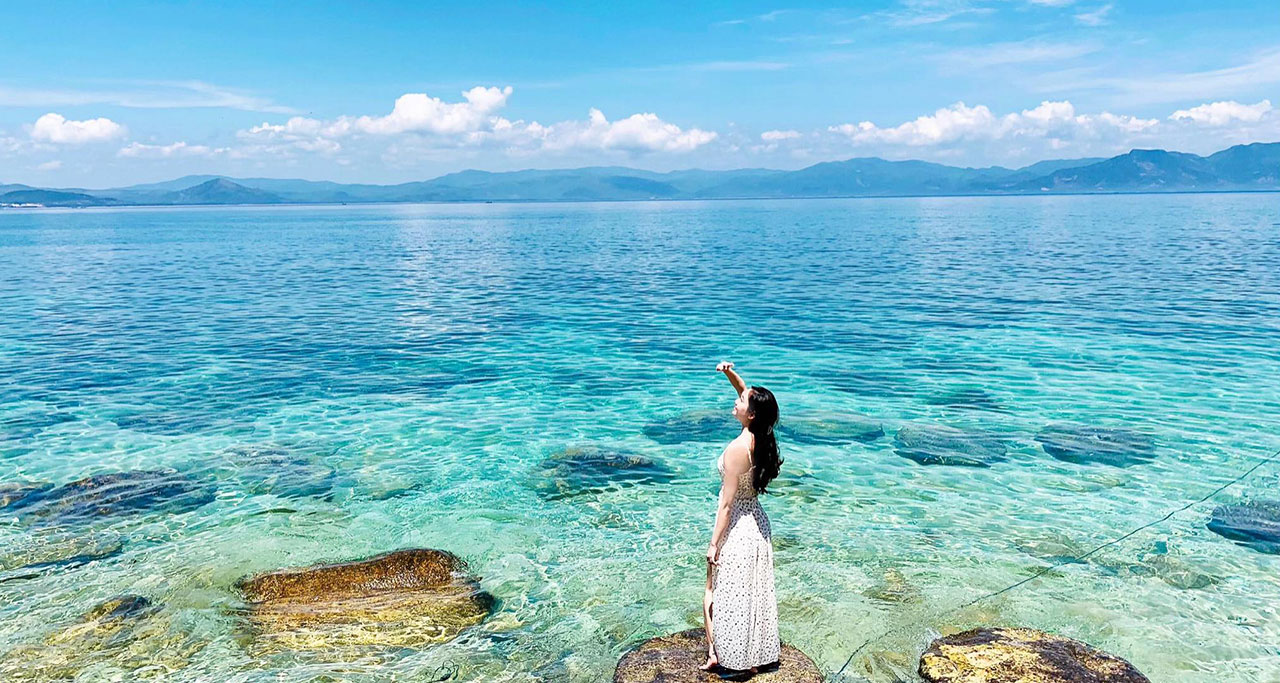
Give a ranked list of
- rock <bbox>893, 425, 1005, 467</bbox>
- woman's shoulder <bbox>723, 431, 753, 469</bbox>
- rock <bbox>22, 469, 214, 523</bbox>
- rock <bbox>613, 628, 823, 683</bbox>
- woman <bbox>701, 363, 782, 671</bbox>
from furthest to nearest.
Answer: rock <bbox>893, 425, 1005, 467</bbox>
rock <bbox>22, 469, 214, 523</bbox>
rock <bbox>613, 628, 823, 683</bbox>
woman <bbox>701, 363, 782, 671</bbox>
woman's shoulder <bbox>723, 431, 753, 469</bbox>

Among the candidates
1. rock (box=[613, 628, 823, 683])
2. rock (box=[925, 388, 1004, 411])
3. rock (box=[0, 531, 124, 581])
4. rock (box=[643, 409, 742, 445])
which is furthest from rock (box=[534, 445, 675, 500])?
rock (box=[925, 388, 1004, 411])

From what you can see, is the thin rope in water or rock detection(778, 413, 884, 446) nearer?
the thin rope in water

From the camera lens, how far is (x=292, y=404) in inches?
945

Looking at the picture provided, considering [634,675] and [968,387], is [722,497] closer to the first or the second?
[634,675]

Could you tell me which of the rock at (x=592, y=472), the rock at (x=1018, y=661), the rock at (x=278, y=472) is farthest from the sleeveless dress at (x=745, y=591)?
the rock at (x=278, y=472)

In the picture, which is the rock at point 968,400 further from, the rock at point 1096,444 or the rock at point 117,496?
the rock at point 117,496

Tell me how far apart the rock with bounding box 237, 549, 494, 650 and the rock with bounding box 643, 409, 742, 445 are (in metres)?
8.44

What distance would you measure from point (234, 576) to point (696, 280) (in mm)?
46053

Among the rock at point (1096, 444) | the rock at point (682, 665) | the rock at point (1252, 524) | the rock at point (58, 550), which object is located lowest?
the rock at point (58, 550)

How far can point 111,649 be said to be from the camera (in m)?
10.6

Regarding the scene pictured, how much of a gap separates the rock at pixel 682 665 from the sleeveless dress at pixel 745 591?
248 millimetres

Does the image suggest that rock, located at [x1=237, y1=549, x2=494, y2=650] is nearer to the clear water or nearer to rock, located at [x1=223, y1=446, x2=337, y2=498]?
the clear water

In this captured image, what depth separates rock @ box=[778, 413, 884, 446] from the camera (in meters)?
20.0

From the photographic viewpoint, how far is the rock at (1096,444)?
701 inches
